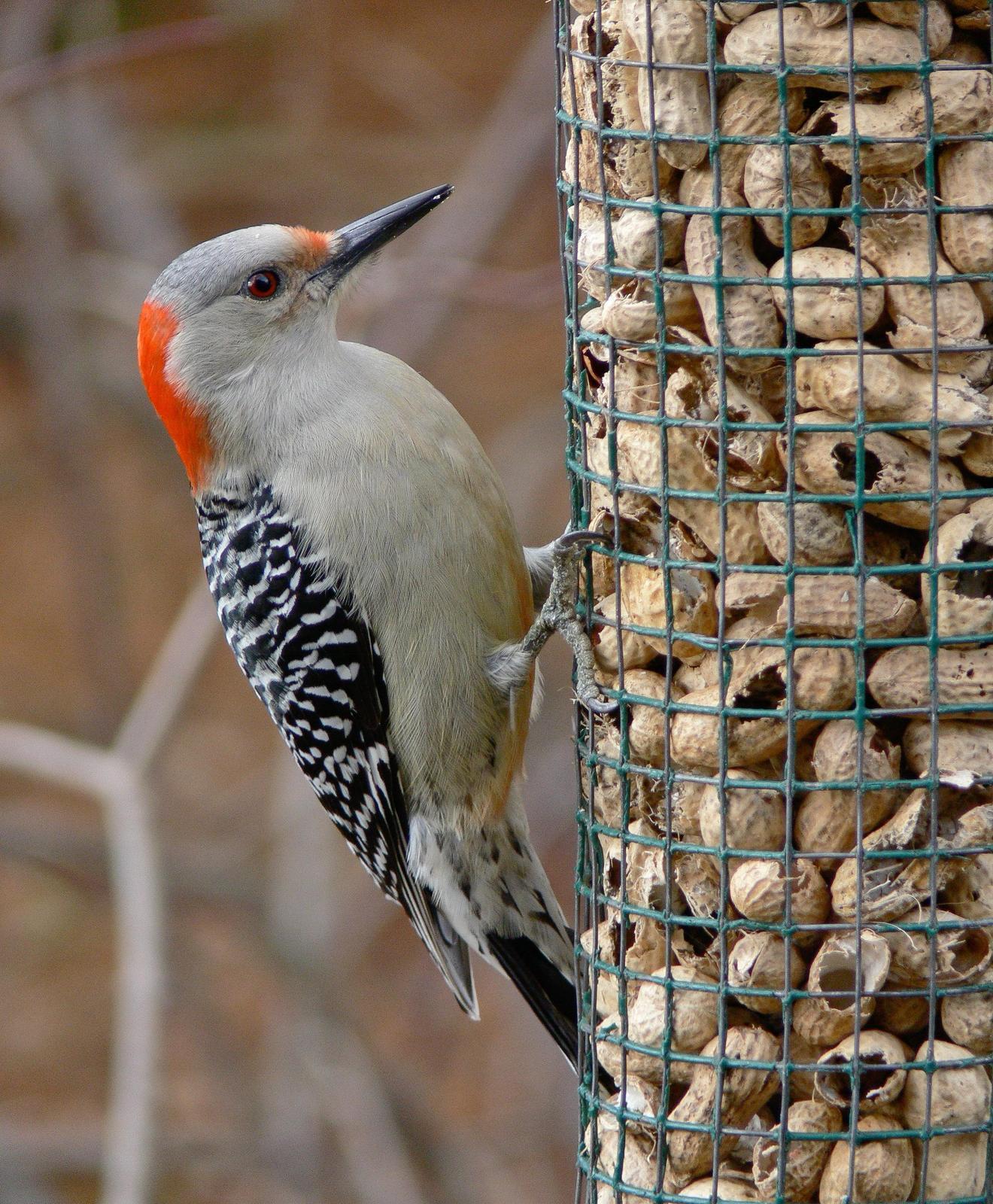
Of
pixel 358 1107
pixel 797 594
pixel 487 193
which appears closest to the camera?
pixel 797 594

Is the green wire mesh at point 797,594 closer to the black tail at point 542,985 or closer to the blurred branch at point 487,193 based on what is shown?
the black tail at point 542,985

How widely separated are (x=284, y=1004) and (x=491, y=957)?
3.11 meters

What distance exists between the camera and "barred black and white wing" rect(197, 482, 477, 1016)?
3889 mm

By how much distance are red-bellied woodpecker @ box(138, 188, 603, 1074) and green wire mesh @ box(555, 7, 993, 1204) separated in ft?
2.59

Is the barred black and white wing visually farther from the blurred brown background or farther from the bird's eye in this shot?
the blurred brown background

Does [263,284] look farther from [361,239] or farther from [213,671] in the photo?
[213,671]

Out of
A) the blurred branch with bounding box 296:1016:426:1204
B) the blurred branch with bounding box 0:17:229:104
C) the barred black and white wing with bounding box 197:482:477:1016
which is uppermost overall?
the blurred branch with bounding box 0:17:229:104

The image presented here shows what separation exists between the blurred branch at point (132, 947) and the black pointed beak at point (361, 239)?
1.65 metres

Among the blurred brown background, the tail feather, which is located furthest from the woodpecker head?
the tail feather

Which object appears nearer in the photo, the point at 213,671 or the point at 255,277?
the point at 255,277

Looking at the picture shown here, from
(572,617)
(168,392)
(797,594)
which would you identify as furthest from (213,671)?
(797,594)

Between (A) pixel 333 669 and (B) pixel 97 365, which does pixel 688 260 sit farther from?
(B) pixel 97 365

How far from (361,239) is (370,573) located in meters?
0.84

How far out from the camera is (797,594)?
2783mm
